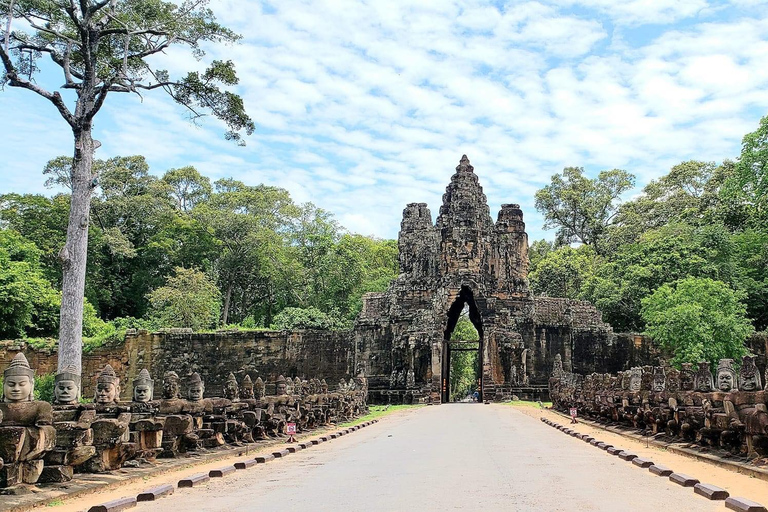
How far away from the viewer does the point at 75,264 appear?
19641mm

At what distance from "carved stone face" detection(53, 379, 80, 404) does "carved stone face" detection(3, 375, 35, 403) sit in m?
1.59

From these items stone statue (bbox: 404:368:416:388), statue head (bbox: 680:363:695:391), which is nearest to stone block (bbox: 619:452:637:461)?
statue head (bbox: 680:363:695:391)

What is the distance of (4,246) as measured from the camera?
35.2 meters

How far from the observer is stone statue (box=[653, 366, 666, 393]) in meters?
16.1

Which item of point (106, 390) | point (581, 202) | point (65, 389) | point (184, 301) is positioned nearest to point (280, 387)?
point (106, 390)

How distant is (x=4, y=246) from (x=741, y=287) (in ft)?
118

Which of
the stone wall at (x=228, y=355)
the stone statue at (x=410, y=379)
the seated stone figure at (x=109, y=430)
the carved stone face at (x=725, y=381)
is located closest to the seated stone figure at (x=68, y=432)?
the seated stone figure at (x=109, y=430)

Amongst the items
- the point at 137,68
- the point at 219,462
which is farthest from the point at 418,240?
the point at 219,462

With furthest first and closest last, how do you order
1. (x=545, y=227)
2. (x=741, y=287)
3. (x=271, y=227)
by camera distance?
(x=545, y=227) < (x=271, y=227) < (x=741, y=287)

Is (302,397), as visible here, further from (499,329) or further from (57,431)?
(499,329)

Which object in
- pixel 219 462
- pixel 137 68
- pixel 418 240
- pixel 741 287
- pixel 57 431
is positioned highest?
pixel 137 68

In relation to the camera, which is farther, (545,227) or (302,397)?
(545,227)

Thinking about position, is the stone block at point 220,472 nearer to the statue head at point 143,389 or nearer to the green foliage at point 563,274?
the statue head at point 143,389

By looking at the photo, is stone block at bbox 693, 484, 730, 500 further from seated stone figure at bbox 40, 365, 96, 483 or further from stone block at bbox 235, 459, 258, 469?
seated stone figure at bbox 40, 365, 96, 483
